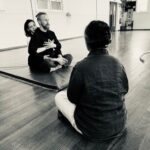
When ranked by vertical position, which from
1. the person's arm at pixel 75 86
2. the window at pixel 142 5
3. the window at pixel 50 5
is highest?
the window at pixel 142 5

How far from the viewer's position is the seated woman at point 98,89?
1131 mm

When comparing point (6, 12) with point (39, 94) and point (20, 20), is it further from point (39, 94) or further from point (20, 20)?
point (39, 94)

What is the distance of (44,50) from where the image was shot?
320cm

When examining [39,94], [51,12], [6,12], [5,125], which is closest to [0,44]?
[6,12]

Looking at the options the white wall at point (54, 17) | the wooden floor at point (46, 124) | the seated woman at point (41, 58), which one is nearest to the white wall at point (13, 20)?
the white wall at point (54, 17)

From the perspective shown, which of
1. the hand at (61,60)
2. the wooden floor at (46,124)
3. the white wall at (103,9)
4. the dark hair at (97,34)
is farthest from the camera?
the white wall at (103,9)

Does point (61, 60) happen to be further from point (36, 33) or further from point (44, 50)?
point (36, 33)

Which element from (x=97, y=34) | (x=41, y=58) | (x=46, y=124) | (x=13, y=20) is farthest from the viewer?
(x=13, y=20)

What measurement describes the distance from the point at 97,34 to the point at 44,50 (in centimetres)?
225

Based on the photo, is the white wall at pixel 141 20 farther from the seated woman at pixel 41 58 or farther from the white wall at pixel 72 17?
the seated woman at pixel 41 58

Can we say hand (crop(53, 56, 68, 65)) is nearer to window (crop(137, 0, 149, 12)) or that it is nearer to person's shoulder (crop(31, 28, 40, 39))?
person's shoulder (crop(31, 28, 40, 39))

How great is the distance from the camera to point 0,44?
5.94m

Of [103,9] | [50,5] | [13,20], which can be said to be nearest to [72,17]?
[50,5]

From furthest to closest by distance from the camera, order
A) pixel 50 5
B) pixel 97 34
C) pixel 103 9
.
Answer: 1. pixel 103 9
2. pixel 50 5
3. pixel 97 34
